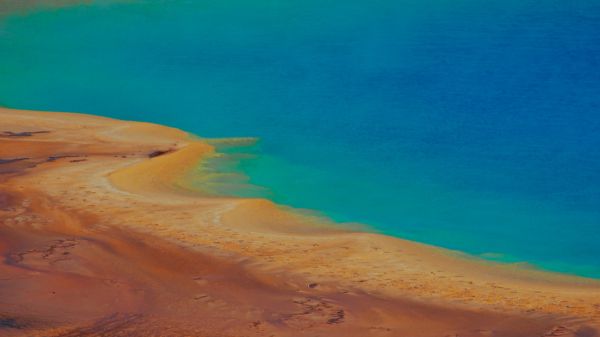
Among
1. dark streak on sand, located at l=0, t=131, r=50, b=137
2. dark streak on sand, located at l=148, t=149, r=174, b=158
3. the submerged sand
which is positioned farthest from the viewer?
dark streak on sand, located at l=0, t=131, r=50, b=137

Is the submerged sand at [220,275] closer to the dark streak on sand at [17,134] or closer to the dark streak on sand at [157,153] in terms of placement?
the dark streak on sand at [157,153]

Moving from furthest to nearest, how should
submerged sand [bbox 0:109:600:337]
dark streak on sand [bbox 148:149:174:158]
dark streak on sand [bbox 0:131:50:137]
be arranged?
dark streak on sand [bbox 0:131:50:137] < dark streak on sand [bbox 148:149:174:158] < submerged sand [bbox 0:109:600:337]

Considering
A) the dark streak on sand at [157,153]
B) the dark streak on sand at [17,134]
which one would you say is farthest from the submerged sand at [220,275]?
the dark streak on sand at [17,134]

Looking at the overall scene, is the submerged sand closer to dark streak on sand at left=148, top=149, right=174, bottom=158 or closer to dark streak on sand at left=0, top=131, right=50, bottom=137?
dark streak on sand at left=148, top=149, right=174, bottom=158

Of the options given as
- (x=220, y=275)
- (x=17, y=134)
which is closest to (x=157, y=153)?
(x=17, y=134)

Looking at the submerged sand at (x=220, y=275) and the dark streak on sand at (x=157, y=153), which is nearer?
the submerged sand at (x=220, y=275)

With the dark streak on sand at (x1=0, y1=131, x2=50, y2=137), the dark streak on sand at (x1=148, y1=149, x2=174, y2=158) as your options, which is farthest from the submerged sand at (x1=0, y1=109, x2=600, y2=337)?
the dark streak on sand at (x1=0, y1=131, x2=50, y2=137)

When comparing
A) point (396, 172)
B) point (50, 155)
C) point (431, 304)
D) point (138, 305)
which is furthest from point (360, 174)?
point (138, 305)

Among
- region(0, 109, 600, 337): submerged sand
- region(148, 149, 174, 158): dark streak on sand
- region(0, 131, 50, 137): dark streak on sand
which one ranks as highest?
region(0, 131, 50, 137): dark streak on sand

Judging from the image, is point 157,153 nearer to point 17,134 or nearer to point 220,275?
point 17,134
